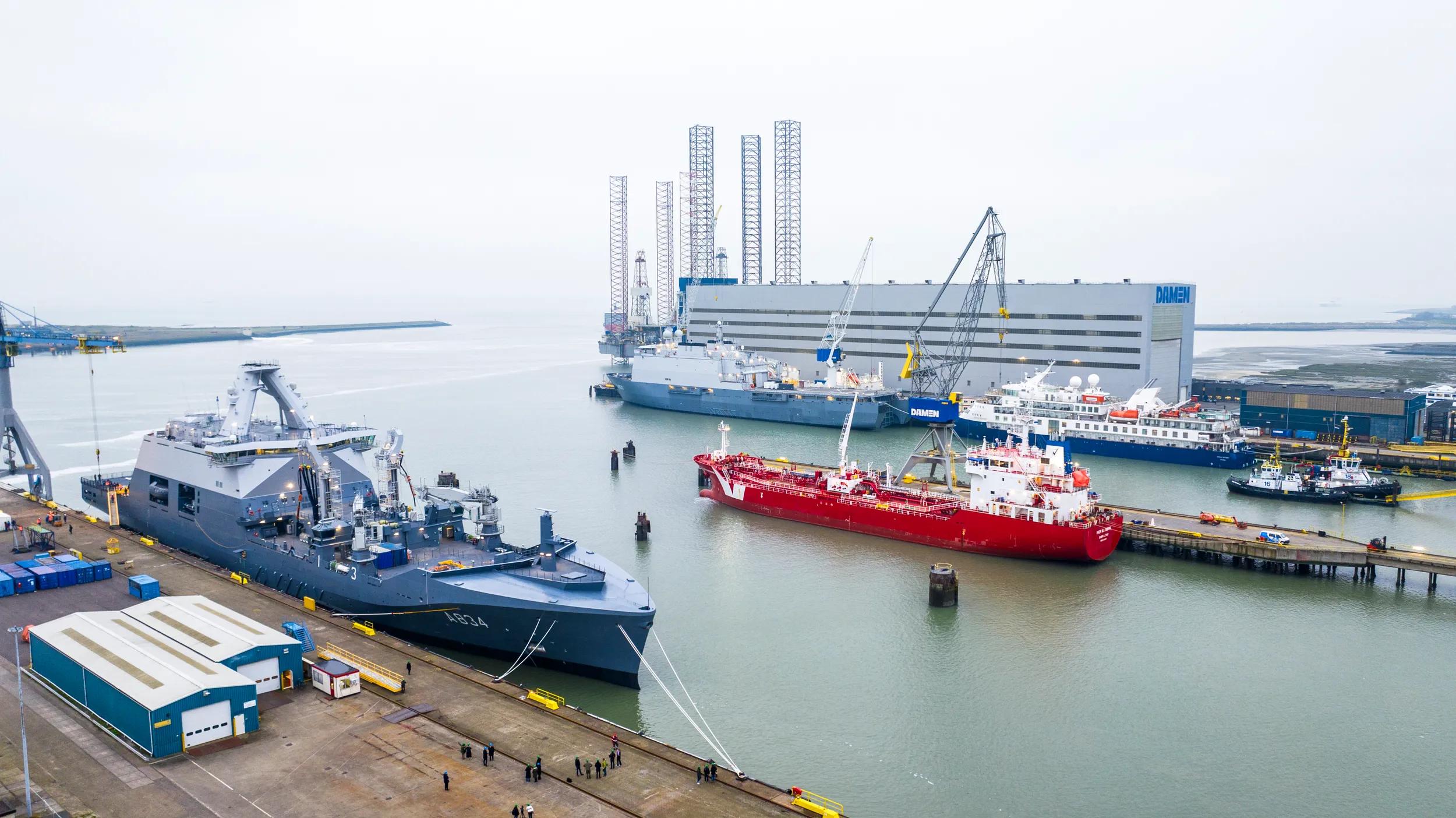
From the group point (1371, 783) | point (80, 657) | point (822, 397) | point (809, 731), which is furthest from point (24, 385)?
point (1371, 783)

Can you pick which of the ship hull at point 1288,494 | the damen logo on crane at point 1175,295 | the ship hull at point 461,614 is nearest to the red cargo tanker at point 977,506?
the ship hull at point 1288,494

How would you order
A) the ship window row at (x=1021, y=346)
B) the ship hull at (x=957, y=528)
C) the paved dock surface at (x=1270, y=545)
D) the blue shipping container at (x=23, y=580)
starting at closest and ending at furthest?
1. the blue shipping container at (x=23, y=580)
2. the paved dock surface at (x=1270, y=545)
3. the ship hull at (x=957, y=528)
4. the ship window row at (x=1021, y=346)

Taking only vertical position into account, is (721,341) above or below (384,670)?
above

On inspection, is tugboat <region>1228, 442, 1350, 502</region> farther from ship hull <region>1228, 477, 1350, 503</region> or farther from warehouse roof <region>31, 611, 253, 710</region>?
warehouse roof <region>31, 611, 253, 710</region>

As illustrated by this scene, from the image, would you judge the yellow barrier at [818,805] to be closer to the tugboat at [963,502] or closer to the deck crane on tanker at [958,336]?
the tugboat at [963,502]

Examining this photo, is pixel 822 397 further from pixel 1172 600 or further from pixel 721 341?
pixel 1172 600

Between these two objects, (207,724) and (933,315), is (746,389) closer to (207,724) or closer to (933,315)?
(933,315)
